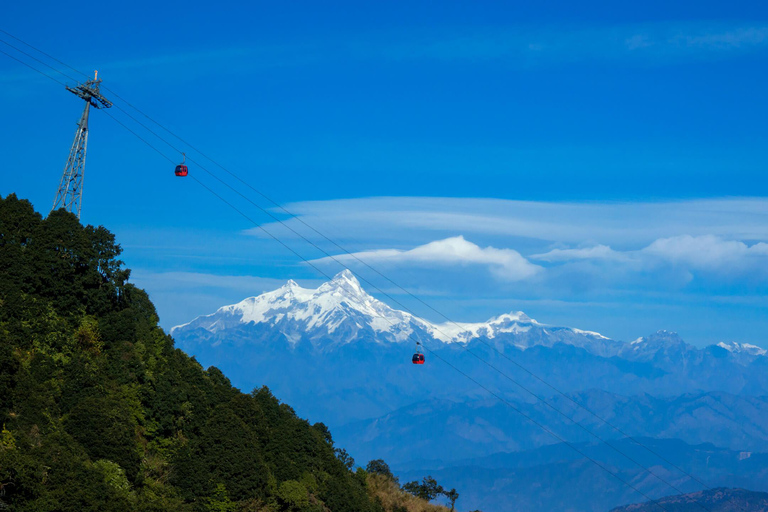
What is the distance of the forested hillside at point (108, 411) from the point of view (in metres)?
54.0

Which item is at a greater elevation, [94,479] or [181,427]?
[181,427]

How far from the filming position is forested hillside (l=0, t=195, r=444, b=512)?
54.0 m

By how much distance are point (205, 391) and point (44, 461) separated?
31.5 meters

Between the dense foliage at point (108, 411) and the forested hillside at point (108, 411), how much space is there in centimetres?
12

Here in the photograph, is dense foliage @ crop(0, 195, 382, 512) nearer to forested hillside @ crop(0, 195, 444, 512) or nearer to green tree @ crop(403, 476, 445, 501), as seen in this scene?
forested hillside @ crop(0, 195, 444, 512)

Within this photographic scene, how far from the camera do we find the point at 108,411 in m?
61.6

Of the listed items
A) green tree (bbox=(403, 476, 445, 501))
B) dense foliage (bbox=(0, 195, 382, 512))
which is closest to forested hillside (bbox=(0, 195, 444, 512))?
dense foliage (bbox=(0, 195, 382, 512))

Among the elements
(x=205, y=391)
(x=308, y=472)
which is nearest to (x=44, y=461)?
(x=205, y=391)

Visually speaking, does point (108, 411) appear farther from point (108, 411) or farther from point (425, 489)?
point (425, 489)

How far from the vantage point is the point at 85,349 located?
229 feet

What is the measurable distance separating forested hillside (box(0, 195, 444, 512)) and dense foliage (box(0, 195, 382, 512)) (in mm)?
117

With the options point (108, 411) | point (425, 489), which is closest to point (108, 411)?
point (108, 411)

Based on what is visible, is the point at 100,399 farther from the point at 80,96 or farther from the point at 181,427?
the point at 80,96

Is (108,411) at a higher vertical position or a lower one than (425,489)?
higher
